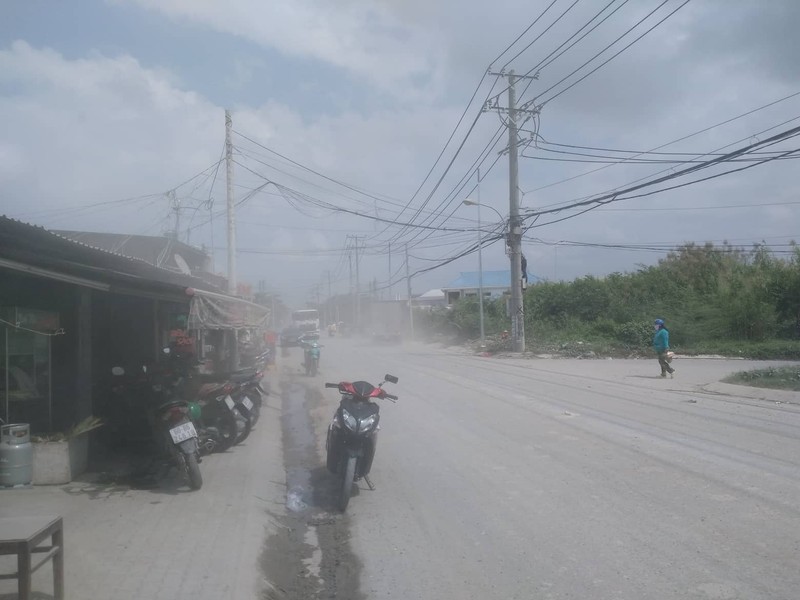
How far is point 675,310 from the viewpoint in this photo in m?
38.9

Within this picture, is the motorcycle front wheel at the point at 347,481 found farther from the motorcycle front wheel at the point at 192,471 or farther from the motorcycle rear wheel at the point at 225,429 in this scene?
the motorcycle rear wheel at the point at 225,429

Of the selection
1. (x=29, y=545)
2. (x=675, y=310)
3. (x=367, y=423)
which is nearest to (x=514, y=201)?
(x=675, y=310)

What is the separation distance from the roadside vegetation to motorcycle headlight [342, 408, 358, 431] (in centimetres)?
2753

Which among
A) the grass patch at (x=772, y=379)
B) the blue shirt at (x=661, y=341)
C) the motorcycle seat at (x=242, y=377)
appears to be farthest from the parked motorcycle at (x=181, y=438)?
the blue shirt at (x=661, y=341)

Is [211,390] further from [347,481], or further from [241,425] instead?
[347,481]

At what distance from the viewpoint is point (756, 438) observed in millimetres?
10828

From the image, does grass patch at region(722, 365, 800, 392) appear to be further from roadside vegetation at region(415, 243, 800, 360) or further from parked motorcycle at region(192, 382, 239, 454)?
parked motorcycle at region(192, 382, 239, 454)

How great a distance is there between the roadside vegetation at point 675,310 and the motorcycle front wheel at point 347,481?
27.8 m

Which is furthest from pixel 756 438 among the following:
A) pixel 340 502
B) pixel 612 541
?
pixel 340 502

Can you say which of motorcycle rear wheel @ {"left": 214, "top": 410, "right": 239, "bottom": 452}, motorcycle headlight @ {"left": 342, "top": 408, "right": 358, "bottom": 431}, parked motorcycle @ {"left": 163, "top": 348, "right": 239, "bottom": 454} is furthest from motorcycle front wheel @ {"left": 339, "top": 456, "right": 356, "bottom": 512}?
motorcycle rear wheel @ {"left": 214, "top": 410, "right": 239, "bottom": 452}

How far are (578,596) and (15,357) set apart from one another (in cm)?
838

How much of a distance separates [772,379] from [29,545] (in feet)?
62.5

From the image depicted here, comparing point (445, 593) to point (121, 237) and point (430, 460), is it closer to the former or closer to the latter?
point (430, 460)

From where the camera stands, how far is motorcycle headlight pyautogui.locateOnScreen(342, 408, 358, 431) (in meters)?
7.92
